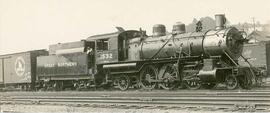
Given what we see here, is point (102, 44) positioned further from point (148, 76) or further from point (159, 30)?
point (148, 76)

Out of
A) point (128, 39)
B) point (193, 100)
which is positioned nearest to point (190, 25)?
point (128, 39)

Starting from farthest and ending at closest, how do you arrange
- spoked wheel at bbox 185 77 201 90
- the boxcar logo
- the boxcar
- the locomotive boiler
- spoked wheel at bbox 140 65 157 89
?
the boxcar logo → the boxcar → spoked wheel at bbox 140 65 157 89 → spoked wheel at bbox 185 77 201 90 → the locomotive boiler

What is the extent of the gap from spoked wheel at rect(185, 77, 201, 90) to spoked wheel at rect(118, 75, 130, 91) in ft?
9.74

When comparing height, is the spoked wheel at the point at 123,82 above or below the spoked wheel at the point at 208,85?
above

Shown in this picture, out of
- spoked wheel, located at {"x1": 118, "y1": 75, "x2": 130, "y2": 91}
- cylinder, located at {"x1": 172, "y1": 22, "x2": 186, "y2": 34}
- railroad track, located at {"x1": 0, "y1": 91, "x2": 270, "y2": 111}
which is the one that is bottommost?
railroad track, located at {"x1": 0, "y1": 91, "x2": 270, "y2": 111}

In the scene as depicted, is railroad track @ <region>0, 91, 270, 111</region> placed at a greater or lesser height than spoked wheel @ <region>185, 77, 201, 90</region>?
lesser

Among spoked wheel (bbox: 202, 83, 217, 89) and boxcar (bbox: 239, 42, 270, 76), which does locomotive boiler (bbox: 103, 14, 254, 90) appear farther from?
boxcar (bbox: 239, 42, 270, 76)

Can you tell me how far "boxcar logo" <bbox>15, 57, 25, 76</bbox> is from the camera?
937 inches

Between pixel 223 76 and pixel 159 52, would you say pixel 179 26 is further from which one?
pixel 223 76

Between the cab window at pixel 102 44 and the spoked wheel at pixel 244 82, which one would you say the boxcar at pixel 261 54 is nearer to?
the spoked wheel at pixel 244 82

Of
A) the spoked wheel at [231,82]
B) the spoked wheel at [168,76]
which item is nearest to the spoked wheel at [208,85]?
the spoked wheel at [231,82]

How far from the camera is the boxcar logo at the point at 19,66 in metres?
23.8

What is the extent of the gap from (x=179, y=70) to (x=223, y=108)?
6507mm

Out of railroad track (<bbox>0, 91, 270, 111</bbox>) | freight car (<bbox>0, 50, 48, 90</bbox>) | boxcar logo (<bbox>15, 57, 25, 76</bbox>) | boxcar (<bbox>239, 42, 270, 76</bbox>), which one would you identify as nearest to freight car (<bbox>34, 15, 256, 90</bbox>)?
freight car (<bbox>0, 50, 48, 90</bbox>)
